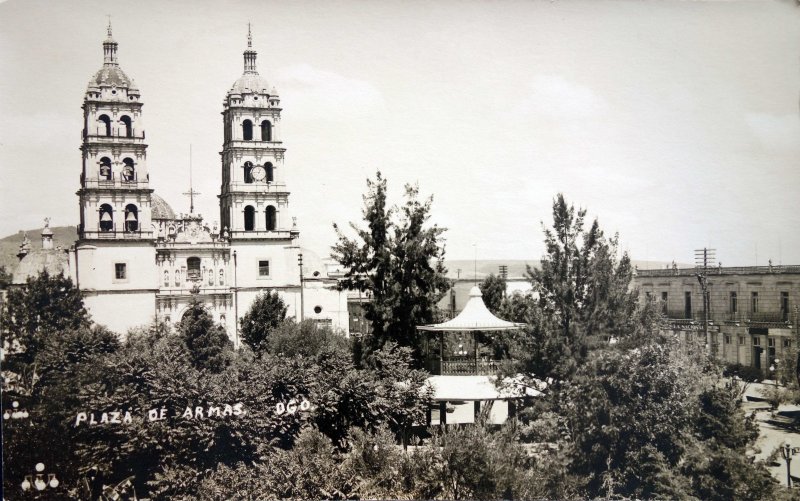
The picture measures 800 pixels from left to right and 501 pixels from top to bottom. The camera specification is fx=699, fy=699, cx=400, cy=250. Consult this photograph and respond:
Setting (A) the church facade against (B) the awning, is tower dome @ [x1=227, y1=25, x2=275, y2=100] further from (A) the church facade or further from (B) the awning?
(B) the awning

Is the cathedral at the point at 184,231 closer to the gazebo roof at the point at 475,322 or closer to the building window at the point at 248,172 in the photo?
the building window at the point at 248,172

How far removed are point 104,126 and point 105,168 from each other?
0.74m

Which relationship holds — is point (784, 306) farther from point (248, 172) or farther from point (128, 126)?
point (248, 172)

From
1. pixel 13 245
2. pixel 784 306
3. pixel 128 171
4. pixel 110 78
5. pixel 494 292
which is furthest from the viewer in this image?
pixel 494 292

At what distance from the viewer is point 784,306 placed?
10.2m

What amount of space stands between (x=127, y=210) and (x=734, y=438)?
9.86 metres

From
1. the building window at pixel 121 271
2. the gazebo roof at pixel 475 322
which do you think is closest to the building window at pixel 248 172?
the building window at pixel 121 271

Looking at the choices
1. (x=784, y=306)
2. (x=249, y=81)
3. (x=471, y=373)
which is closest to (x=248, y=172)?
(x=249, y=81)

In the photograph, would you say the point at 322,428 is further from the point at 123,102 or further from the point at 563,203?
the point at 123,102

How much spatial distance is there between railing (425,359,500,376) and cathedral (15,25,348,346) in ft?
7.95

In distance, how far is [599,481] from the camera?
8.29m

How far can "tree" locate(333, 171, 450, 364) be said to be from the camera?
10438mm

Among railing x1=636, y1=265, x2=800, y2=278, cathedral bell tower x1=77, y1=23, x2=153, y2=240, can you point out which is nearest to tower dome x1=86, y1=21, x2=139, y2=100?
cathedral bell tower x1=77, y1=23, x2=153, y2=240

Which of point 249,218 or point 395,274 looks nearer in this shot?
point 395,274
